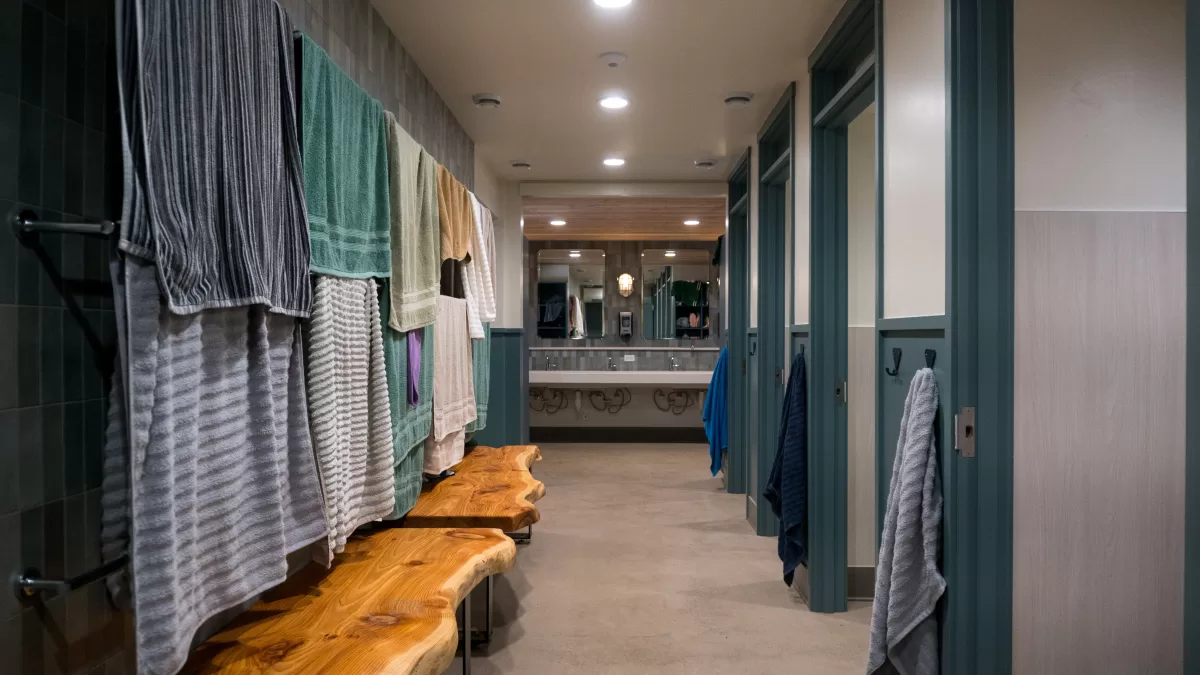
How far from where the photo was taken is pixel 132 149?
1.26m

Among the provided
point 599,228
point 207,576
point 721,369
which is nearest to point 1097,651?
point 207,576

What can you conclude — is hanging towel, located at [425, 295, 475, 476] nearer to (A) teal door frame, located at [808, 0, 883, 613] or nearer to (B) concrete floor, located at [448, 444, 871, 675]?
(B) concrete floor, located at [448, 444, 871, 675]

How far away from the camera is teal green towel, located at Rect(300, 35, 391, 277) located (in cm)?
192

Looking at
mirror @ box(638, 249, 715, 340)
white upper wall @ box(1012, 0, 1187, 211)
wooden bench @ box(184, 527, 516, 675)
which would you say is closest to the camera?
wooden bench @ box(184, 527, 516, 675)

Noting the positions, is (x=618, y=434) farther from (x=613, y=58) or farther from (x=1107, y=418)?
(x=1107, y=418)

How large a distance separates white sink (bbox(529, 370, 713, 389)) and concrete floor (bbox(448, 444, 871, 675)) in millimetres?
1877

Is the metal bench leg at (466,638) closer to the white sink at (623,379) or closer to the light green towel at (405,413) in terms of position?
the light green towel at (405,413)

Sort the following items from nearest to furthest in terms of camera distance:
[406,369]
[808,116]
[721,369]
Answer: [406,369] → [808,116] → [721,369]

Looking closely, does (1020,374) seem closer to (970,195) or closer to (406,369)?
(970,195)

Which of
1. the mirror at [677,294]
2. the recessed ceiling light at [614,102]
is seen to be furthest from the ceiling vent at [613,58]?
the mirror at [677,294]

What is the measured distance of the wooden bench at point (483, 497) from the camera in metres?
2.68

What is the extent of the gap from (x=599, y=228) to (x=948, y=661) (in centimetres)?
603

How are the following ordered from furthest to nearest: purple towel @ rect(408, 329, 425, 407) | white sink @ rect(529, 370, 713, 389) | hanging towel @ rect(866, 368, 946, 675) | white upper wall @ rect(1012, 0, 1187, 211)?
white sink @ rect(529, 370, 713, 389)
purple towel @ rect(408, 329, 425, 407)
hanging towel @ rect(866, 368, 946, 675)
white upper wall @ rect(1012, 0, 1187, 211)

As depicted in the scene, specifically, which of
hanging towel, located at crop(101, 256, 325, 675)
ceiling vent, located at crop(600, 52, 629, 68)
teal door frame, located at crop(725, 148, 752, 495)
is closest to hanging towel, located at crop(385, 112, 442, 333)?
hanging towel, located at crop(101, 256, 325, 675)
